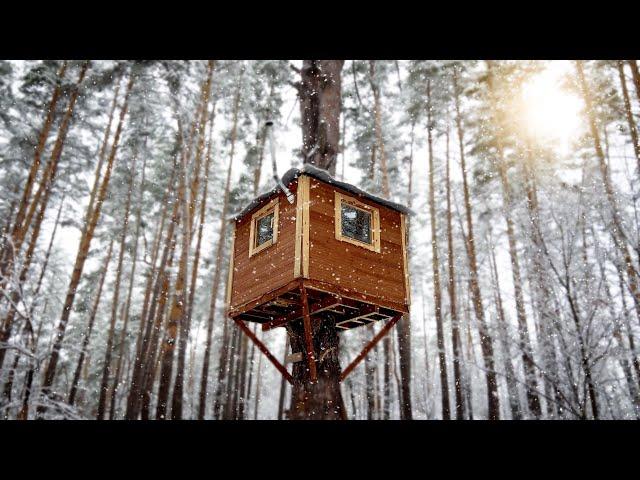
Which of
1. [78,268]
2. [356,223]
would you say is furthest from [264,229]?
[78,268]

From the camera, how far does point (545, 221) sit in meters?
10.3

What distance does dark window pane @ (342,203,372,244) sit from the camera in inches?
304

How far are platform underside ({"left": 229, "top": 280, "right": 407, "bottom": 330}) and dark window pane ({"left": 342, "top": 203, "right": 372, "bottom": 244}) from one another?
1104 mm

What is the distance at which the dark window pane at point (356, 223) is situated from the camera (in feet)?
25.3

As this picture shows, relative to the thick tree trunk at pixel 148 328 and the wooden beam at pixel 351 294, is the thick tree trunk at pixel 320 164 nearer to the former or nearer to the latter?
the wooden beam at pixel 351 294

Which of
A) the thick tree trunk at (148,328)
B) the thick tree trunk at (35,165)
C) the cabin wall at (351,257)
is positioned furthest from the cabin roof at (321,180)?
the thick tree trunk at (35,165)

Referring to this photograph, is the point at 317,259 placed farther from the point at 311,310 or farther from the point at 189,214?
the point at 189,214

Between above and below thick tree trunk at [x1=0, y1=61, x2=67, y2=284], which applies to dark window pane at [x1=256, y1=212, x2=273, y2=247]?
below

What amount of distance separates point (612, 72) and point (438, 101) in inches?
243

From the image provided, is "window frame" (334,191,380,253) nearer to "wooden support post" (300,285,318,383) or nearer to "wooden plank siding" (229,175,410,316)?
"wooden plank siding" (229,175,410,316)

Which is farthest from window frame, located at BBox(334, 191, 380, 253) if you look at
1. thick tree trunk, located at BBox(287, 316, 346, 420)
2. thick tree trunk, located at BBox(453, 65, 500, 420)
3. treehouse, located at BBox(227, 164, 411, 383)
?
thick tree trunk, located at BBox(453, 65, 500, 420)

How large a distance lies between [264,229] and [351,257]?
5.66 ft
